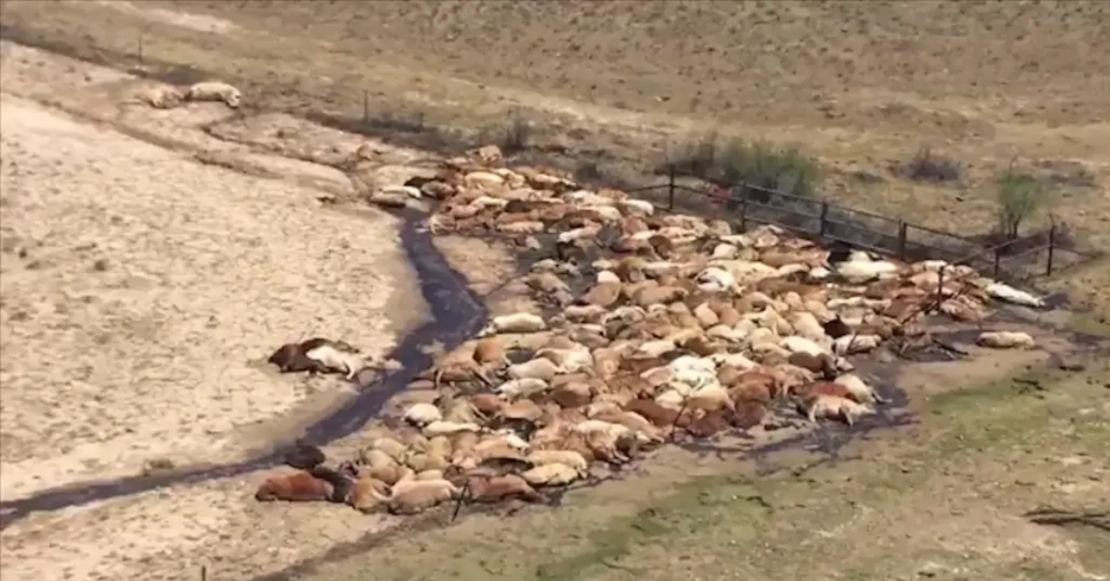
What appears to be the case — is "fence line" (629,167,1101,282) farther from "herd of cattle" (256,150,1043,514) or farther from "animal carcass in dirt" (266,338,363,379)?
"animal carcass in dirt" (266,338,363,379)

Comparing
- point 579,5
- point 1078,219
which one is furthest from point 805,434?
point 579,5

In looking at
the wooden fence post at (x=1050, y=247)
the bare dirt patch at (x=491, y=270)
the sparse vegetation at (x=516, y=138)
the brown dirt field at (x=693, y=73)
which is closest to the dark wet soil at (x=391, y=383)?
the bare dirt patch at (x=491, y=270)

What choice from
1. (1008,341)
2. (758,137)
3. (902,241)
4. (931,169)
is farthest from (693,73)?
(1008,341)

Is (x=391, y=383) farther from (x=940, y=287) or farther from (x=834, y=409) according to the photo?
(x=940, y=287)

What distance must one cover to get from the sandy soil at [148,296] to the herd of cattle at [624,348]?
1.21 metres

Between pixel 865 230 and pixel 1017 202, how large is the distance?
7.06 feet

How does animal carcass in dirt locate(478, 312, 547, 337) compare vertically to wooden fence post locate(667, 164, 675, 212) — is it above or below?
below

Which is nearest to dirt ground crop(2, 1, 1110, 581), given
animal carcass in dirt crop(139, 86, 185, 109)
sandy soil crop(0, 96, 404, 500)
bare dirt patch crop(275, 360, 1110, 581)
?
bare dirt patch crop(275, 360, 1110, 581)

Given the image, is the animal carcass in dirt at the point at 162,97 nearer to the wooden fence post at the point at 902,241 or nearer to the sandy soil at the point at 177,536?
the wooden fence post at the point at 902,241

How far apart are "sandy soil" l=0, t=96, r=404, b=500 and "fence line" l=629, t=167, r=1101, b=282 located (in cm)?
498

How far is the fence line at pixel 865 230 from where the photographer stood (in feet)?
74.0

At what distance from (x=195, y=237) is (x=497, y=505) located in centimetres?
1036

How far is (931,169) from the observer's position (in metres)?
26.7

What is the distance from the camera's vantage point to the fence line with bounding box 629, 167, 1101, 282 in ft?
74.0
